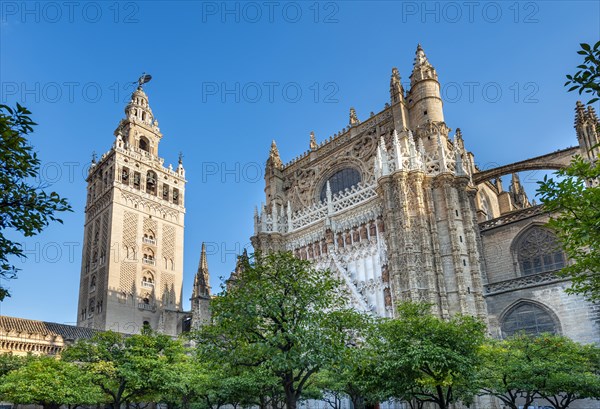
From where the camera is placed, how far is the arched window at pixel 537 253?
95.8 feet

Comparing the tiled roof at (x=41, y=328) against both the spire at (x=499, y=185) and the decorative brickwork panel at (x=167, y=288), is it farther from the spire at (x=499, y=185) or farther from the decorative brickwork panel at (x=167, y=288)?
the spire at (x=499, y=185)

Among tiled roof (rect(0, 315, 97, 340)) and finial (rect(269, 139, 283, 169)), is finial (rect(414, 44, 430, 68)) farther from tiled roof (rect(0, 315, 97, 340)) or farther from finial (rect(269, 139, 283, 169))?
tiled roof (rect(0, 315, 97, 340))

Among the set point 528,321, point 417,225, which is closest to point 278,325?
point 417,225

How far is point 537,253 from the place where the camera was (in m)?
29.9

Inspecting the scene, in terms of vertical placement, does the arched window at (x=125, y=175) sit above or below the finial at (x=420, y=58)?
above

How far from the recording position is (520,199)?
4469 cm

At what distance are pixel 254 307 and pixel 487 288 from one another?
18930mm

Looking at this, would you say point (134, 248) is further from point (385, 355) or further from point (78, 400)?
point (385, 355)

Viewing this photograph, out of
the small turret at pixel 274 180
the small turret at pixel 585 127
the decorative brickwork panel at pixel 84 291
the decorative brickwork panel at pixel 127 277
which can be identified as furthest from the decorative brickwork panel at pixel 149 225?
the small turret at pixel 585 127

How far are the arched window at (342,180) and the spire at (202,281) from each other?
17280 millimetres

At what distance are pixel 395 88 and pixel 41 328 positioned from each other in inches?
1355

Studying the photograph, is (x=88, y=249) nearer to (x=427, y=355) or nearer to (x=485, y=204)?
(x=485, y=204)

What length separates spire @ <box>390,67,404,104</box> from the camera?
3666 centimetres

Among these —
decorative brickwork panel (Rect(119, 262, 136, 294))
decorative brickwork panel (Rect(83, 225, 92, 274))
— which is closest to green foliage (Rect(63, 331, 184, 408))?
decorative brickwork panel (Rect(119, 262, 136, 294))
